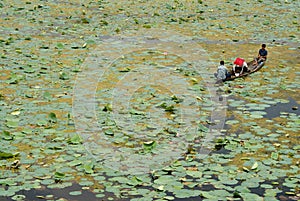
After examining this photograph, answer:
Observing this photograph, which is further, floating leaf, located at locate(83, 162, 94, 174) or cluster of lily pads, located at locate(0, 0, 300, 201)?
floating leaf, located at locate(83, 162, 94, 174)

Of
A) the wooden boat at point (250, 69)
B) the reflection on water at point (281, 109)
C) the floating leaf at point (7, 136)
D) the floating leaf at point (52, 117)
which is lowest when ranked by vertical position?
the reflection on water at point (281, 109)

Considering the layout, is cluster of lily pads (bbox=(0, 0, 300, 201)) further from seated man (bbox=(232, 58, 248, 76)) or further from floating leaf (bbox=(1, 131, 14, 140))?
seated man (bbox=(232, 58, 248, 76))

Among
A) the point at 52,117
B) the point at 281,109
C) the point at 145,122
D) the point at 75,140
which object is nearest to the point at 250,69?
the point at 281,109

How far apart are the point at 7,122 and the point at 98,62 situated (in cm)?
568

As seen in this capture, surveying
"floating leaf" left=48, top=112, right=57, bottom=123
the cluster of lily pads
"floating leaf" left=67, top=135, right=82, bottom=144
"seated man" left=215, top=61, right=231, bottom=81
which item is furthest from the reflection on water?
"floating leaf" left=48, top=112, right=57, bottom=123

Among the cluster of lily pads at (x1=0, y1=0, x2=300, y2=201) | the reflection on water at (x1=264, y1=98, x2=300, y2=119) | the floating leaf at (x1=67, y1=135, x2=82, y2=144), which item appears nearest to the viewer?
the cluster of lily pads at (x1=0, y1=0, x2=300, y2=201)

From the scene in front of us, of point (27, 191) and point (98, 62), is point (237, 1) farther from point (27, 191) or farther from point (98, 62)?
point (27, 191)

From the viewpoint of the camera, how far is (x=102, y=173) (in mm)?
8711

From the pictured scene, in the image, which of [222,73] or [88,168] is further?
[222,73]

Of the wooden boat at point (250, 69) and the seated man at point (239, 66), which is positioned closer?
the wooden boat at point (250, 69)

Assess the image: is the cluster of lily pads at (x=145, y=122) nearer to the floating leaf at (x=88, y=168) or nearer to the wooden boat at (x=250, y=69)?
the floating leaf at (x=88, y=168)

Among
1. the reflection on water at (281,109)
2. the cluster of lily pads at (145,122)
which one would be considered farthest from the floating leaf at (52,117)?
the reflection on water at (281,109)

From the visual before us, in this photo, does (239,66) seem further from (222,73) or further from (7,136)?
(7,136)


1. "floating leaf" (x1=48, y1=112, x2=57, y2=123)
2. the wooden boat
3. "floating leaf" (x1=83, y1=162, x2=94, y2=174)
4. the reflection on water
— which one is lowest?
"floating leaf" (x1=83, y1=162, x2=94, y2=174)
